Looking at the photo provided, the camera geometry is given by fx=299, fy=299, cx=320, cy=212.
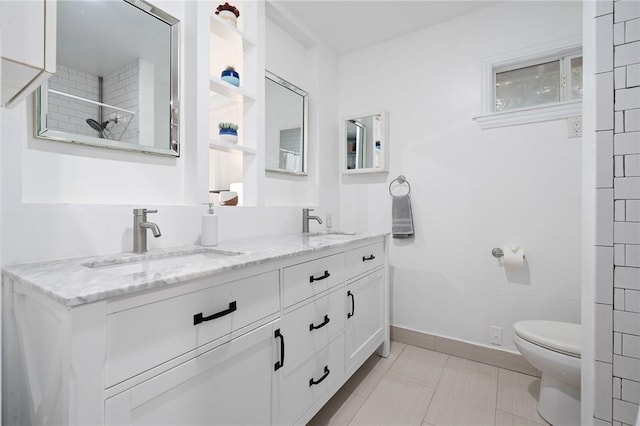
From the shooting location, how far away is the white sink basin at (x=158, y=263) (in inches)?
41.4

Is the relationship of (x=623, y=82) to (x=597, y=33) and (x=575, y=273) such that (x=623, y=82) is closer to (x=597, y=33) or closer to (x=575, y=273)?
(x=597, y=33)

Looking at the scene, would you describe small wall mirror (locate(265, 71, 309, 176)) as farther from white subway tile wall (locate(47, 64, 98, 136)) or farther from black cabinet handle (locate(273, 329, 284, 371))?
black cabinet handle (locate(273, 329, 284, 371))

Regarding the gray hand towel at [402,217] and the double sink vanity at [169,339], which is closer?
the double sink vanity at [169,339]

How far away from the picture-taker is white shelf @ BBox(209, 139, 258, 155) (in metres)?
1.61

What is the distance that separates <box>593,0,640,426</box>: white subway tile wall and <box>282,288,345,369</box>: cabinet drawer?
1.00m

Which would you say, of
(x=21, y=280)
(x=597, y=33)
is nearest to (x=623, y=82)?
(x=597, y=33)

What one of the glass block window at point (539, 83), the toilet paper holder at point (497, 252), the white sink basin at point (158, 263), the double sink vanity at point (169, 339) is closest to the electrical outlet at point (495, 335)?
the toilet paper holder at point (497, 252)

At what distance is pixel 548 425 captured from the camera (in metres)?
1.47

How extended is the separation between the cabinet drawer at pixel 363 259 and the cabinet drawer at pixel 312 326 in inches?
6.3

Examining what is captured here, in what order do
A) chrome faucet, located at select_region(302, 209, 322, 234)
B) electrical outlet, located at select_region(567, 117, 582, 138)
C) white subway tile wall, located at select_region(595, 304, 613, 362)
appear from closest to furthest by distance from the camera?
1. white subway tile wall, located at select_region(595, 304, 613, 362)
2. electrical outlet, located at select_region(567, 117, 582, 138)
3. chrome faucet, located at select_region(302, 209, 322, 234)

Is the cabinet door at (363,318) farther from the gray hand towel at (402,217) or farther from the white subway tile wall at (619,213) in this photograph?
the white subway tile wall at (619,213)

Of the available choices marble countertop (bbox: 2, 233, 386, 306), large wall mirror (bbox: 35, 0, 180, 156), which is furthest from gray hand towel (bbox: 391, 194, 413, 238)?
large wall mirror (bbox: 35, 0, 180, 156)

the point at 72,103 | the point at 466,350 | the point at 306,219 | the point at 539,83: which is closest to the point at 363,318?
the point at 306,219

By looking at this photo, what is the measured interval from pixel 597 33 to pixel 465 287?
1.60 meters
